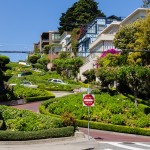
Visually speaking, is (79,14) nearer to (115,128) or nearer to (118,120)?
(118,120)

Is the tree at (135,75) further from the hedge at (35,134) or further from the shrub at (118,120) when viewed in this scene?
the hedge at (35,134)

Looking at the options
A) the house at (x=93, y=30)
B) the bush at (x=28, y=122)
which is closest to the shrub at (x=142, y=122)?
the bush at (x=28, y=122)

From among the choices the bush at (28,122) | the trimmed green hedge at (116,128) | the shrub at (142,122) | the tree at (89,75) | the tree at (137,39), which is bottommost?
the trimmed green hedge at (116,128)

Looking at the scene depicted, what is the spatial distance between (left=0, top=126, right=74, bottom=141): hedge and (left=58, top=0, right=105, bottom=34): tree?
10532 centimetres

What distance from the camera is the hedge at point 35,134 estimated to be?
24.0 metres

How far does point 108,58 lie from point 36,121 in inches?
1162

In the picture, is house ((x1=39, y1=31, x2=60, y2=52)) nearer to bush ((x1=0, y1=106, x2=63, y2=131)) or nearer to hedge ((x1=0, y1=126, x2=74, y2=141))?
bush ((x1=0, y1=106, x2=63, y2=131))

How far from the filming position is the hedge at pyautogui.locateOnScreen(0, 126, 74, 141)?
24.0 metres

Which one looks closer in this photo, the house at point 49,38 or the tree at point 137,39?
the tree at point 137,39

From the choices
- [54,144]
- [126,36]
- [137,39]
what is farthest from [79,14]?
[54,144]

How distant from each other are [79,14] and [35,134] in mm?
110992

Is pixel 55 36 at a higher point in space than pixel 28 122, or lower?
higher

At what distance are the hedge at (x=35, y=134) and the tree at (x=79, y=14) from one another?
346 ft

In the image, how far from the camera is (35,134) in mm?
24734
